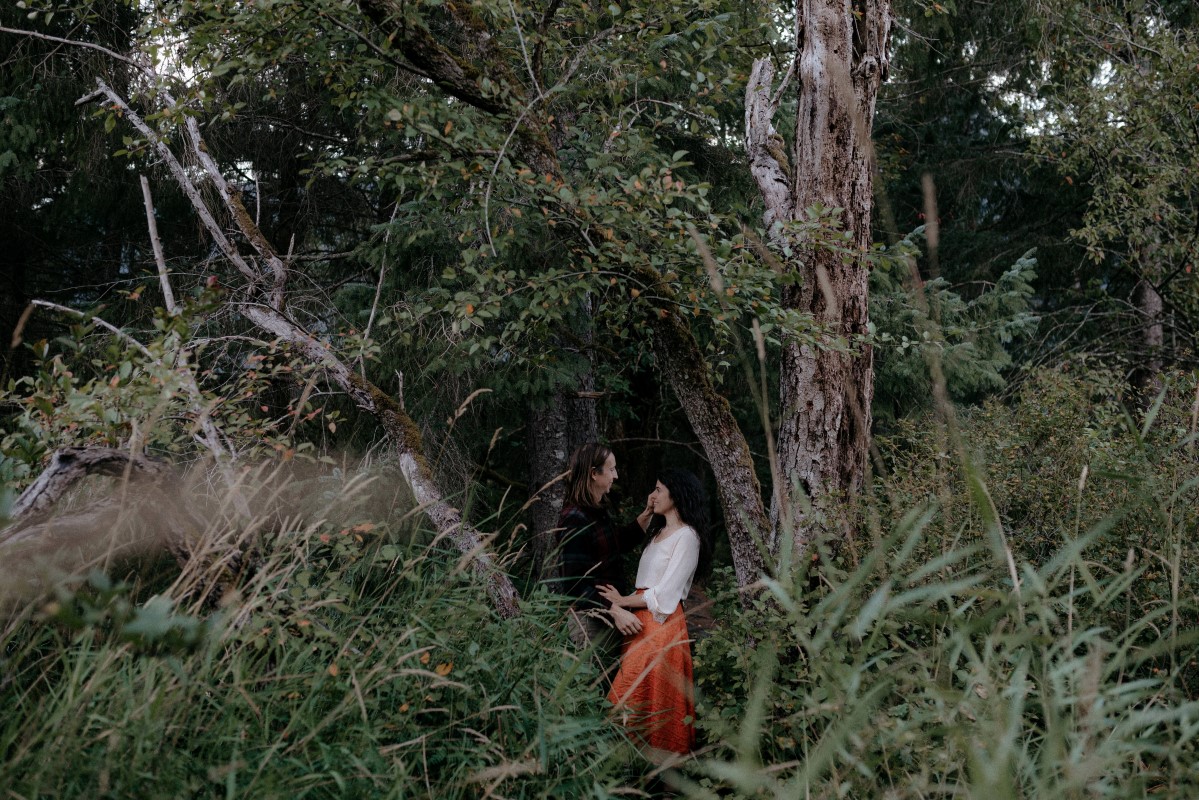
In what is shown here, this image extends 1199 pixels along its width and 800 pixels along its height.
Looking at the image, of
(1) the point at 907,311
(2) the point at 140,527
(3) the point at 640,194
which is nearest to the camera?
(2) the point at 140,527

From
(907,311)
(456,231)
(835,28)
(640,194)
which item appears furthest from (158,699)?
(907,311)

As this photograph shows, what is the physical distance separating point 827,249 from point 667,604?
1982 mm

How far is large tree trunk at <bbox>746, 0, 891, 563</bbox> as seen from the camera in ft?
14.8

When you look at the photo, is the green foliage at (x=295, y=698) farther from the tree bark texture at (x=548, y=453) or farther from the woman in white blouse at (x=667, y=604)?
the tree bark texture at (x=548, y=453)

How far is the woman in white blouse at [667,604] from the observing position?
430 centimetres

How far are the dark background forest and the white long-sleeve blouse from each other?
36cm

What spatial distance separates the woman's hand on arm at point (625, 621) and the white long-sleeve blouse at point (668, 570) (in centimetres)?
14

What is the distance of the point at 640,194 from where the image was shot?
418 centimetres

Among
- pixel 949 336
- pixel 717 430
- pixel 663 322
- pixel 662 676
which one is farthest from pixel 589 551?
pixel 949 336

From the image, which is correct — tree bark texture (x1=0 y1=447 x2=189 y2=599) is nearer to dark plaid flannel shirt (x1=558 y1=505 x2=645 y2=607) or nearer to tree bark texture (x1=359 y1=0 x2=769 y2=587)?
dark plaid flannel shirt (x1=558 y1=505 x2=645 y2=607)

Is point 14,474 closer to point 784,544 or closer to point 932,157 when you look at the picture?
point 784,544

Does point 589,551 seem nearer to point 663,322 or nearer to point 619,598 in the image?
point 619,598

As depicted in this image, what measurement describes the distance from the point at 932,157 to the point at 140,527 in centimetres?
1387

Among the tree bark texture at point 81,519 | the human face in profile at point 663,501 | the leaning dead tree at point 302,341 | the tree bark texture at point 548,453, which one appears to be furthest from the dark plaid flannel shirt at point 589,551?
the tree bark texture at point 548,453
